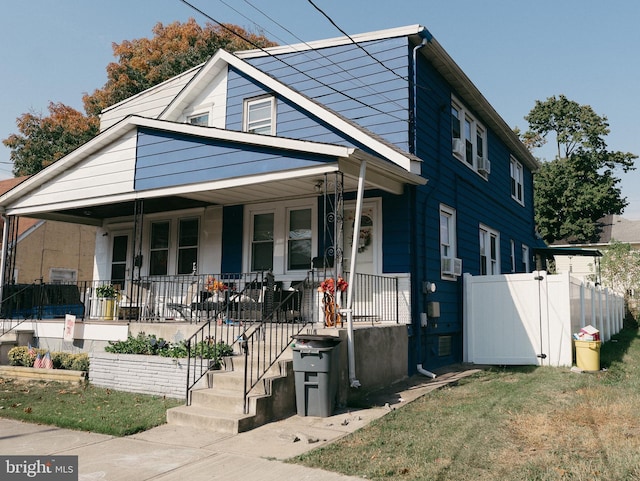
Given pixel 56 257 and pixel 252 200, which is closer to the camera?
pixel 252 200

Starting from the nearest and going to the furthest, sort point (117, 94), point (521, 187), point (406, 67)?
point (406, 67) → point (521, 187) → point (117, 94)

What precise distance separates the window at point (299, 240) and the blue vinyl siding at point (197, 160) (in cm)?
256

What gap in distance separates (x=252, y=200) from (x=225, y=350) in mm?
4703

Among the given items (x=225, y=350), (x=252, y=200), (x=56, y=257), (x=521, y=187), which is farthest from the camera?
(x=56, y=257)

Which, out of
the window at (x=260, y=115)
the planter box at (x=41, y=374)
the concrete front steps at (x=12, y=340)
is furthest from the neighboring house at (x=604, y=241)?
the planter box at (x=41, y=374)

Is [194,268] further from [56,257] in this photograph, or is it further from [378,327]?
[56,257]

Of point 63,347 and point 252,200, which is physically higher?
point 252,200

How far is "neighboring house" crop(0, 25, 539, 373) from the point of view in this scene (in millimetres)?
10336

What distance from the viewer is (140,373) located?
29.3 ft

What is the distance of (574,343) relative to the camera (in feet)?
38.0

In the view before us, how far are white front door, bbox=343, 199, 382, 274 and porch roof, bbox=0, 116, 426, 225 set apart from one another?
443 millimetres

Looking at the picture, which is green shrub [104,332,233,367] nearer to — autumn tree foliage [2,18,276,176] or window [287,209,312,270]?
window [287,209,312,270]

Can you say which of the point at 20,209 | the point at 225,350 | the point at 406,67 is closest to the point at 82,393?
the point at 225,350

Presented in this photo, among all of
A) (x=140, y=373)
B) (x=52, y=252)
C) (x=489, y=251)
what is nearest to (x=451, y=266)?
(x=489, y=251)
